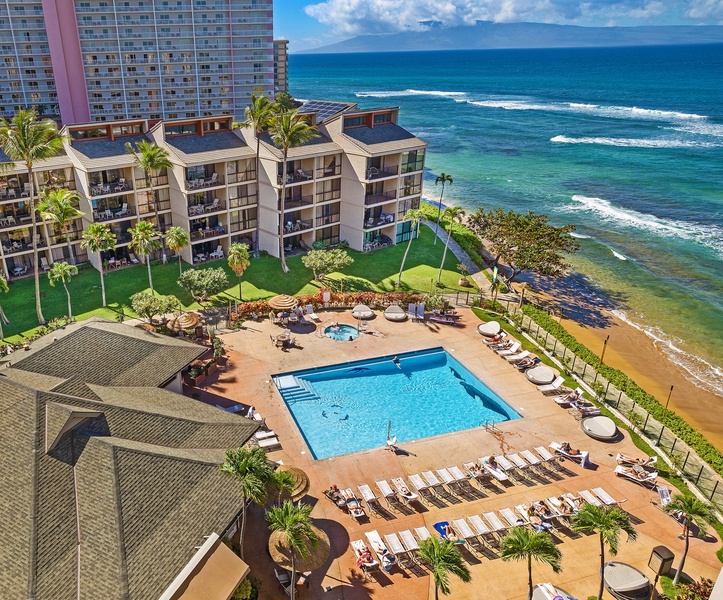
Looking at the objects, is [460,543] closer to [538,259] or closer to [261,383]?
[261,383]

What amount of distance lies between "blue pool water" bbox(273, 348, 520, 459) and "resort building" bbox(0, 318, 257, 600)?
7.09m

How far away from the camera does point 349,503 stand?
83.8 ft

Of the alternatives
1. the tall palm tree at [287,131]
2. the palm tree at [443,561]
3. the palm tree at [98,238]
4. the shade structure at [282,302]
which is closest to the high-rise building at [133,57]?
the tall palm tree at [287,131]

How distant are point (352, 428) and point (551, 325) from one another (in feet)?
62.0

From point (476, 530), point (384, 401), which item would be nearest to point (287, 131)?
point (384, 401)

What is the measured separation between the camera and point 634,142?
401 ft

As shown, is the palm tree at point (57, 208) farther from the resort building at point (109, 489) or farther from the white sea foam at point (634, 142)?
the white sea foam at point (634, 142)

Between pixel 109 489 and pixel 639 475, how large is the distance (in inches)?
968

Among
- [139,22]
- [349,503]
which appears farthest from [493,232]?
[139,22]

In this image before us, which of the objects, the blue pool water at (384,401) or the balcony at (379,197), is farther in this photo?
the balcony at (379,197)

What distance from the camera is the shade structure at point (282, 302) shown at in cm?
4159

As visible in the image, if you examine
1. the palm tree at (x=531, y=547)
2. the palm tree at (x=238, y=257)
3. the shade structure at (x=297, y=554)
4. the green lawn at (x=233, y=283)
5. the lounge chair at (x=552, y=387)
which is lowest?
the green lawn at (x=233, y=283)

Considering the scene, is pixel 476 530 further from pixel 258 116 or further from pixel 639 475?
pixel 258 116

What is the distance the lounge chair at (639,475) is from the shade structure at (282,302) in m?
24.2
